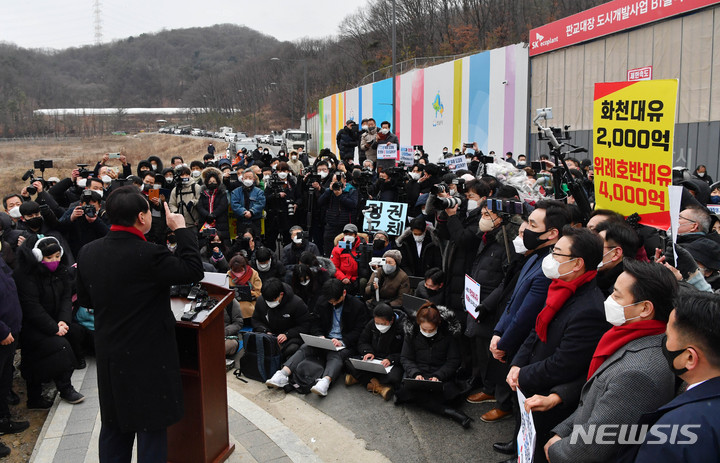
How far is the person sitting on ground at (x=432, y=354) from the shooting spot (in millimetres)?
5910

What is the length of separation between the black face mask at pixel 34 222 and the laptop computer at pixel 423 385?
4620 millimetres

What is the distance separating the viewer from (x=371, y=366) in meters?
6.31

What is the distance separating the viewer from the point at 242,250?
9.02 metres

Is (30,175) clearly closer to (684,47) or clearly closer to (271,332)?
(271,332)

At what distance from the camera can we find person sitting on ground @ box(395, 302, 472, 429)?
591 centimetres

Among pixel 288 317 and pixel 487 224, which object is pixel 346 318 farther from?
pixel 487 224

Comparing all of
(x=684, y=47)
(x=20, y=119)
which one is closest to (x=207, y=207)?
(x=684, y=47)

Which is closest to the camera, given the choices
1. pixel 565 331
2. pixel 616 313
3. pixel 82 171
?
pixel 616 313

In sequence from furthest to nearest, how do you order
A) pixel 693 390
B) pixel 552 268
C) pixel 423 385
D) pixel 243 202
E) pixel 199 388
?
pixel 243 202, pixel 423 385, pixel 199 388, pixel 552 268, pixel 693 390

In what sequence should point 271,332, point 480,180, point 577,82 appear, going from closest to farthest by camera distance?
1. point 480,180
2. point 271,332
3. point 577,82

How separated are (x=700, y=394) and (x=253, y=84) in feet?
382

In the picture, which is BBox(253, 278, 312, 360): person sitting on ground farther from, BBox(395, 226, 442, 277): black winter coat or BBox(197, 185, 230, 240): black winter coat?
BBox(197, 185, 230, 240): black winter coat

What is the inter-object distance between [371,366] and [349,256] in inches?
99.5

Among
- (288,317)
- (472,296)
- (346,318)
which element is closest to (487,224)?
(472,296)
